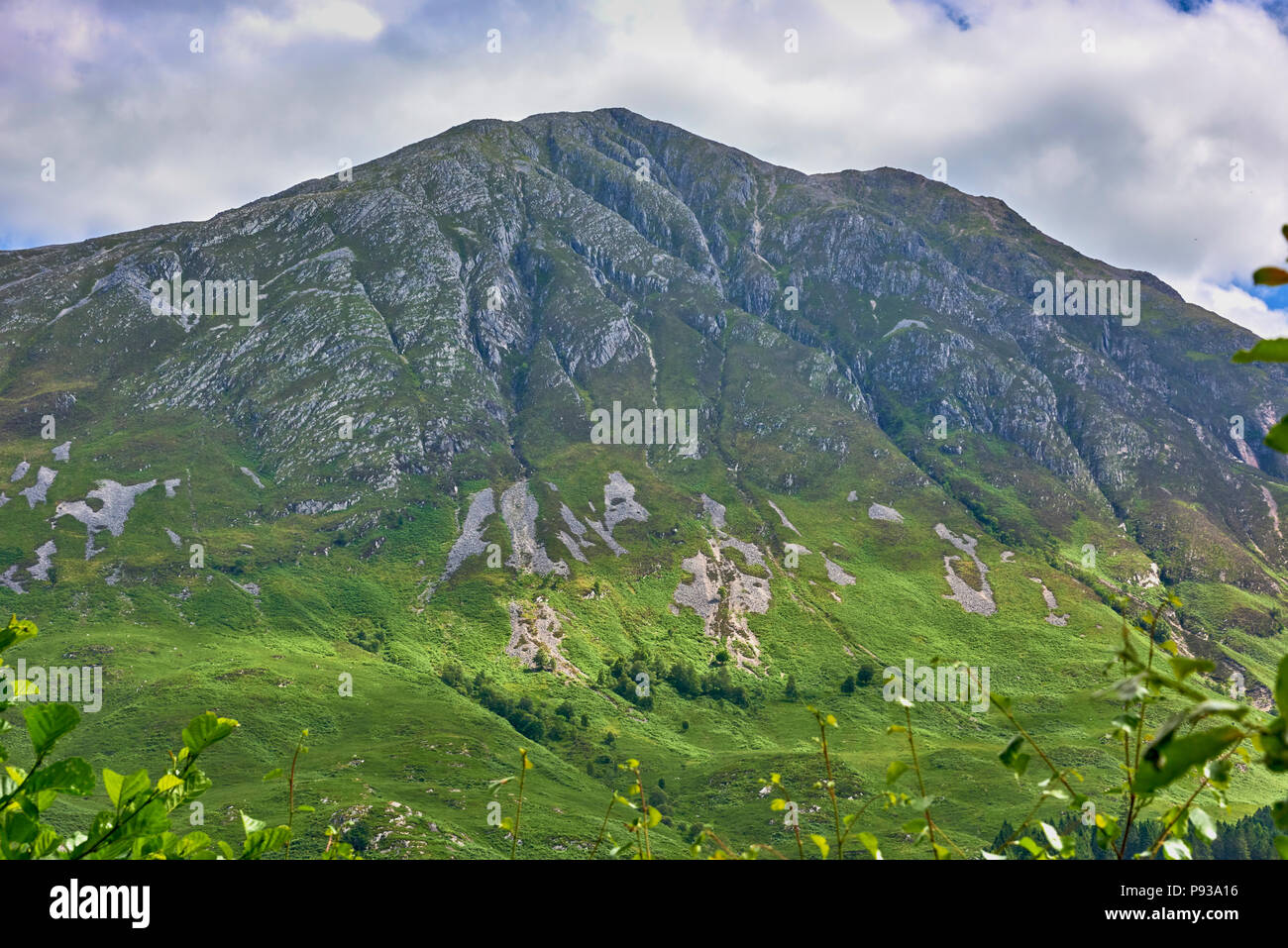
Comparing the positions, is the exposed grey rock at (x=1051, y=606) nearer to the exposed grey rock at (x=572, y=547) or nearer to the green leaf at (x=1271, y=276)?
the exposed grey rock at (x=572, y=547)

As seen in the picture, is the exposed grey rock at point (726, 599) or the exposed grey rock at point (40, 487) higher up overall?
the exposed grey rock at point (40, 487)

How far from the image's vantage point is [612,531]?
188 m

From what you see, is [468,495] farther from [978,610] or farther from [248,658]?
[978,610]

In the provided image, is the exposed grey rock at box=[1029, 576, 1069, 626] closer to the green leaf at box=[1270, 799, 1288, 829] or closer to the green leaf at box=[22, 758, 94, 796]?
the green leaf at box=[1270, 799, 1288, 829]

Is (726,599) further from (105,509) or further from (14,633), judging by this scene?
(14,633)

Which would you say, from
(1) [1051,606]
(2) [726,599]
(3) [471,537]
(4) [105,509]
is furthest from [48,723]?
(1) [1051,606]

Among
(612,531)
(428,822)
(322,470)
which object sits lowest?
(428,822)

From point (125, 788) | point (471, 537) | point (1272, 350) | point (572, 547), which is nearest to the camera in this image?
point (1272, 350)

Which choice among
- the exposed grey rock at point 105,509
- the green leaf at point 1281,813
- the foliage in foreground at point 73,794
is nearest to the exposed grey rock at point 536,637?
the exposed grey rock at point 105,509

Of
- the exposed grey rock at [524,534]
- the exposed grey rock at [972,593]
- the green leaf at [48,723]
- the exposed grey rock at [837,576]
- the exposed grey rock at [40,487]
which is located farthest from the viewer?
the exposed grey rock at [837,576]

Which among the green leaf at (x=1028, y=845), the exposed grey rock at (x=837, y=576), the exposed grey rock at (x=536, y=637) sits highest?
the green leaf at (x=1028, y=845)

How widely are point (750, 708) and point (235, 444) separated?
143079 millimetres

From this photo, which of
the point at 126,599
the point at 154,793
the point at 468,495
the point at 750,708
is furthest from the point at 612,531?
the point at 154,793

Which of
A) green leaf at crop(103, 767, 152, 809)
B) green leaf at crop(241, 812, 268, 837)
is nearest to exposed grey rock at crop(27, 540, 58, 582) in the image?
green leaf at crop(241, 812, 268, 837)
